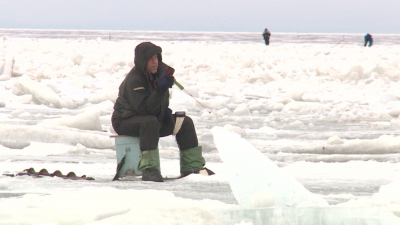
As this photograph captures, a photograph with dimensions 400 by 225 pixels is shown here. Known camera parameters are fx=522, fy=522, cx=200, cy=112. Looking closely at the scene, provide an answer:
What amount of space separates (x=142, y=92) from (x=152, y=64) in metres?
0.20

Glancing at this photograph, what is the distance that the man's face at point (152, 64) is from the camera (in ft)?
11.1

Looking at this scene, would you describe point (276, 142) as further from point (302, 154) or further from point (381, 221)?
point (381, 221)

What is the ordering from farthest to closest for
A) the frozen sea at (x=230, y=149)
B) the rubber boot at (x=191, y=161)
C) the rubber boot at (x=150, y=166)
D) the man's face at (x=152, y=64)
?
the rubber boot at (x=191, y=161)
the man's face at (x=152, y=64)
the rubber boot at (x=150, y=166)
the frozen sea at (x=230, y=149)

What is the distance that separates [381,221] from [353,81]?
28.2 feet

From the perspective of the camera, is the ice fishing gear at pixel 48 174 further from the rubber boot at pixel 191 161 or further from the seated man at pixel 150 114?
the rubber boot at pixel 191 161

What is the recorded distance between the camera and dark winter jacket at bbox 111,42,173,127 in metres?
3.31

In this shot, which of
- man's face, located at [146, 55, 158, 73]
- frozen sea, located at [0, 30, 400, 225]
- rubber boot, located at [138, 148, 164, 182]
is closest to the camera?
frozen sea, located at [0, 30, 400, 225]

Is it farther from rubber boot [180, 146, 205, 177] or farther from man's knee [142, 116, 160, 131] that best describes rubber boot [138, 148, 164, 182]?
rubber boot [180, 146, 205, 177]

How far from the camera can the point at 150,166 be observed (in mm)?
3240

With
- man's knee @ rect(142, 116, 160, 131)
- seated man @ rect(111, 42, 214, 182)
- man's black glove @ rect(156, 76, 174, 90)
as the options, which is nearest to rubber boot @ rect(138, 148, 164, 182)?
seated man @ rect(111, 42, 214, 182)

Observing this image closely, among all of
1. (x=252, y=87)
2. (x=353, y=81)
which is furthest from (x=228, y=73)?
(x=353, y=81)

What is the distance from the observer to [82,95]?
783cm

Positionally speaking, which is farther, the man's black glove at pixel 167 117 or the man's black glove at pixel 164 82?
the man's black glove at pixel 167 117

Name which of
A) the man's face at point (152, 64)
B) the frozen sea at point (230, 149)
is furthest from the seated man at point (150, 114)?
the frozen sea at point (230, 149)
